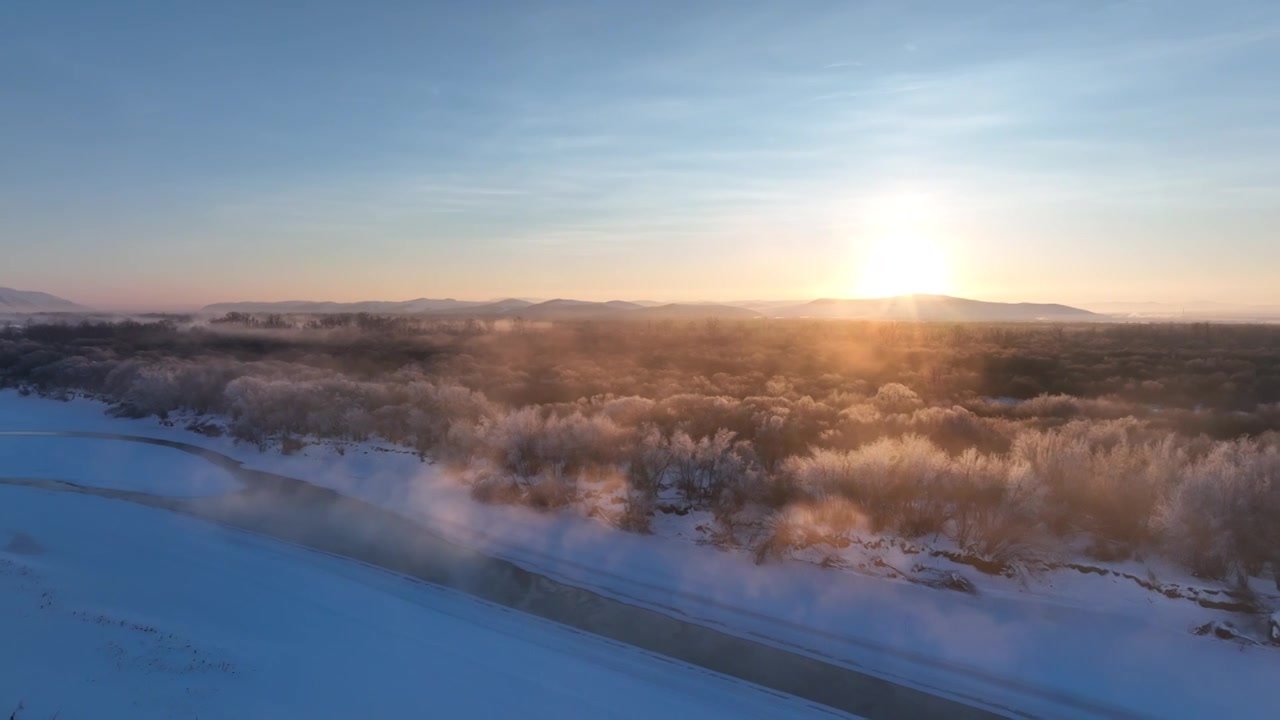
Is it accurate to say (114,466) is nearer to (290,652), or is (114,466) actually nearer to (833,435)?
(290,652)

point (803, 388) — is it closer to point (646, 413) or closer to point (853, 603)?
point (646, 413)

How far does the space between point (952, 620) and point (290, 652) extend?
8.06 m

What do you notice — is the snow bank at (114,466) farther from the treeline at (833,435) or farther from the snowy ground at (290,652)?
the snowy ground at (290,652)

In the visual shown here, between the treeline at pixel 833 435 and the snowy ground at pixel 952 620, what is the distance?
2.32ft

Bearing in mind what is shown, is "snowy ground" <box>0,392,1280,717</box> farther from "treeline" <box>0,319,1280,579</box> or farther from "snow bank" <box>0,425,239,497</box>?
"snow bank" <box>0,425,239,497</box>

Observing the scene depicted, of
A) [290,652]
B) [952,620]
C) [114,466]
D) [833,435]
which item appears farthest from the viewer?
[114,466]

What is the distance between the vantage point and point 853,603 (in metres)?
10.1

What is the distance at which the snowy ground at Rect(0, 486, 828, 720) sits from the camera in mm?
7227

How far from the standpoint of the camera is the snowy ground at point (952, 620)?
8.02 m

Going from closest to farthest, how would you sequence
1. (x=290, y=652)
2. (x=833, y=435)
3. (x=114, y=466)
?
(x=290, y=652)
(x=833, y=435)
(x=114, y=466)

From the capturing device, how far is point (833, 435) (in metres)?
18.0

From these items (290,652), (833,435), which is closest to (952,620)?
(290,652)

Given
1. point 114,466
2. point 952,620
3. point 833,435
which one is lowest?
point 952,620

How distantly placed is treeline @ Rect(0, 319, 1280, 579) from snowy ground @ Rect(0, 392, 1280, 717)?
707mm
